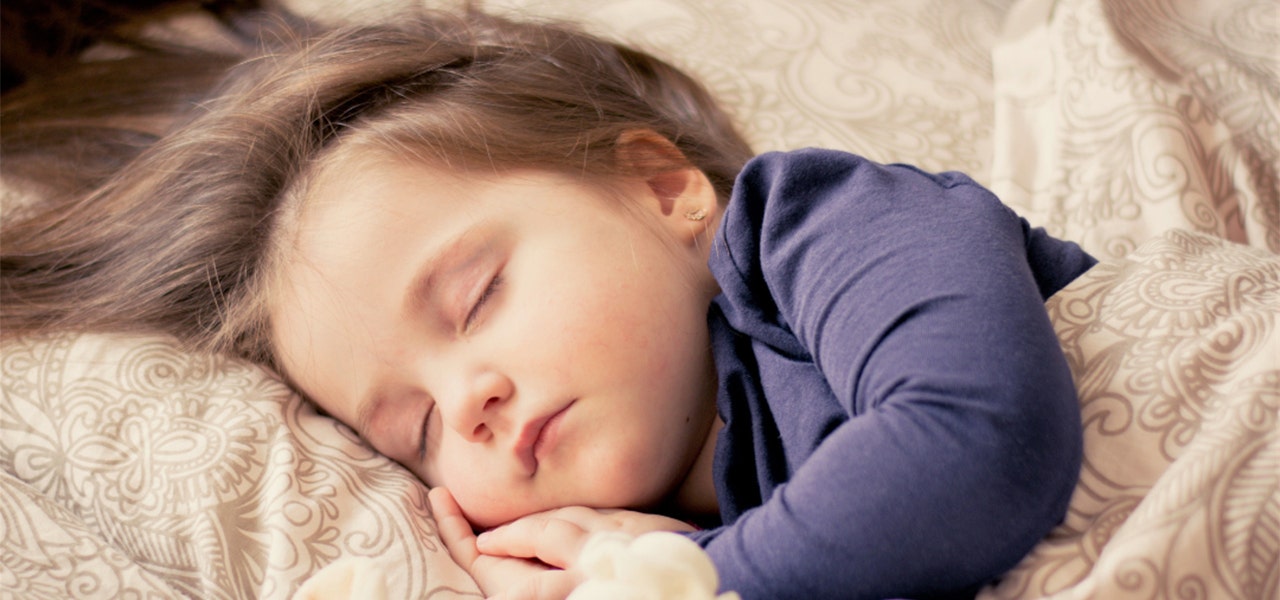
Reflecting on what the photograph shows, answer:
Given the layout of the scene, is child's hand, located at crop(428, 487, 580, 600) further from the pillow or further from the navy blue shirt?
the navy blue shirt

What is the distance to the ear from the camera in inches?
40.8

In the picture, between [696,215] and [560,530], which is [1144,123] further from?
Answer: [560,530]

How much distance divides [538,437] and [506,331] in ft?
0.32

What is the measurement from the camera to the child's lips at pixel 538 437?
867 mm

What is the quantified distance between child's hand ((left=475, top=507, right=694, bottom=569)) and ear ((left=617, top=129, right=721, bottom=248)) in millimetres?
289

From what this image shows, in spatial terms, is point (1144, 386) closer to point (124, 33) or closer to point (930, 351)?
point (930, 351)

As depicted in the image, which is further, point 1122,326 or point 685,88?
point 685,88

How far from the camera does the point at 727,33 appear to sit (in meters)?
1.46

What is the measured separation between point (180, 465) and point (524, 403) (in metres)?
0.35

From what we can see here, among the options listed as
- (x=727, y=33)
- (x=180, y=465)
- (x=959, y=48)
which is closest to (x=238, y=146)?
(x=180, y=465)

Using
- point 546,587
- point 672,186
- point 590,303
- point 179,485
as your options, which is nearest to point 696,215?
point 672,186

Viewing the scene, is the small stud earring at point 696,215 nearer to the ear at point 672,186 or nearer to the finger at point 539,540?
the ear at point 672,186

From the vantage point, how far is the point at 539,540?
87cm

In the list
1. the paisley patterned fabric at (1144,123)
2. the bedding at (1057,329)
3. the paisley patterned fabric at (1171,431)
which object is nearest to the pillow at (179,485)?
the bedding at (1057,329)
